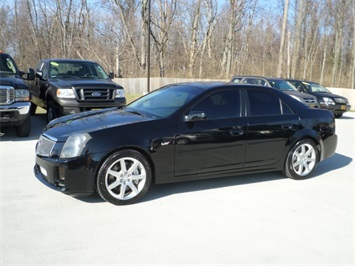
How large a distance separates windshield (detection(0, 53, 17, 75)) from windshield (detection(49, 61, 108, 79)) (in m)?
1.14

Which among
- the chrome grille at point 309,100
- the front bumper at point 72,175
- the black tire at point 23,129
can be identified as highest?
→ the chrome grille at point 309,100

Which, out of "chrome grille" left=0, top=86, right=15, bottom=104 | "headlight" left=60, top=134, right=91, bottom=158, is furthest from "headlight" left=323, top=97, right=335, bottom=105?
"headlight" left=60, top=134, right=91, bottom=158

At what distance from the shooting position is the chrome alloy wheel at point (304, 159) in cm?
584

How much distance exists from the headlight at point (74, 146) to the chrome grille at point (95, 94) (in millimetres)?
5035

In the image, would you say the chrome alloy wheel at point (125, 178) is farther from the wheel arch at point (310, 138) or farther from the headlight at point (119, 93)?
the headlight at point (119, 93)

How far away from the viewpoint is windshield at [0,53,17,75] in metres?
9.02

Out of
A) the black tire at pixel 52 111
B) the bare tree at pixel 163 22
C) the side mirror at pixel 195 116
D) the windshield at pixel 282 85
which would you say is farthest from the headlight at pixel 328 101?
the bare tree at pixel 163 22

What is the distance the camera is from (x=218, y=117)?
517cm

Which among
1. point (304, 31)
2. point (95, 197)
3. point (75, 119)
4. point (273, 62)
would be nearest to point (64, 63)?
point (75, 119)

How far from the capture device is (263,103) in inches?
223

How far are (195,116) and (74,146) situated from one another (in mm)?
1642

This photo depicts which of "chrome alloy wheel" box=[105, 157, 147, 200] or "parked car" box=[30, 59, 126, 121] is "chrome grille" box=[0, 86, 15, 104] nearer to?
"parked car" box=[30, 59, 126, 121]

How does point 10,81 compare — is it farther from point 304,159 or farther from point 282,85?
point 282,85

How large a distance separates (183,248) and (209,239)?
335 millimetres
